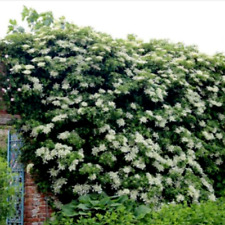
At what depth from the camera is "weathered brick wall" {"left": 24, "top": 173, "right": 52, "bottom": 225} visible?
15.9 feet

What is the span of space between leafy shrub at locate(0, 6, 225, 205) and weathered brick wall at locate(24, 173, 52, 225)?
220 millimetres

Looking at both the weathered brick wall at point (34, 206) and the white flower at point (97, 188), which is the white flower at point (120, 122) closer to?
the white flower at point (97, 188)

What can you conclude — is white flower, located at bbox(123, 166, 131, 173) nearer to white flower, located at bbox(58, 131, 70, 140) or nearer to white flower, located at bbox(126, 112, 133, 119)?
white flower, located at bbox(126, 112, 133, 119)

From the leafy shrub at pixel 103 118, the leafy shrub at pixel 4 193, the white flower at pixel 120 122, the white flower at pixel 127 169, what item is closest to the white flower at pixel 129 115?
the leafy shrub at pixel 103 118

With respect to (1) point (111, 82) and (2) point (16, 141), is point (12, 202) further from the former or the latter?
(1) point (111, 82)

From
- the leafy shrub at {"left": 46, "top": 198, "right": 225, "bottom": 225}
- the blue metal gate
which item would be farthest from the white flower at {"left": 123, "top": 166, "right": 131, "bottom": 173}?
the blue metal gate

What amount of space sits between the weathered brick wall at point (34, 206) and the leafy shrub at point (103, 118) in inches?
8.6

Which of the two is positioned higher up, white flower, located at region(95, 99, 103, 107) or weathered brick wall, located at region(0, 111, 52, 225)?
white flower, located at region(95, 99, 103, 107)

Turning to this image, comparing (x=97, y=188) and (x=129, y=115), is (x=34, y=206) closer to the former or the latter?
(x=97, y=188)

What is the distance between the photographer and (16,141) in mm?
5000

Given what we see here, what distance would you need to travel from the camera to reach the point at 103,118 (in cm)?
499

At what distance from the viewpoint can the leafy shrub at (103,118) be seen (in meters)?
4.75

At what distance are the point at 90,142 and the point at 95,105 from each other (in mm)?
590

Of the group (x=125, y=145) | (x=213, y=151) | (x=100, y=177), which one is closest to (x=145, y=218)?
(x=100, y=177)
